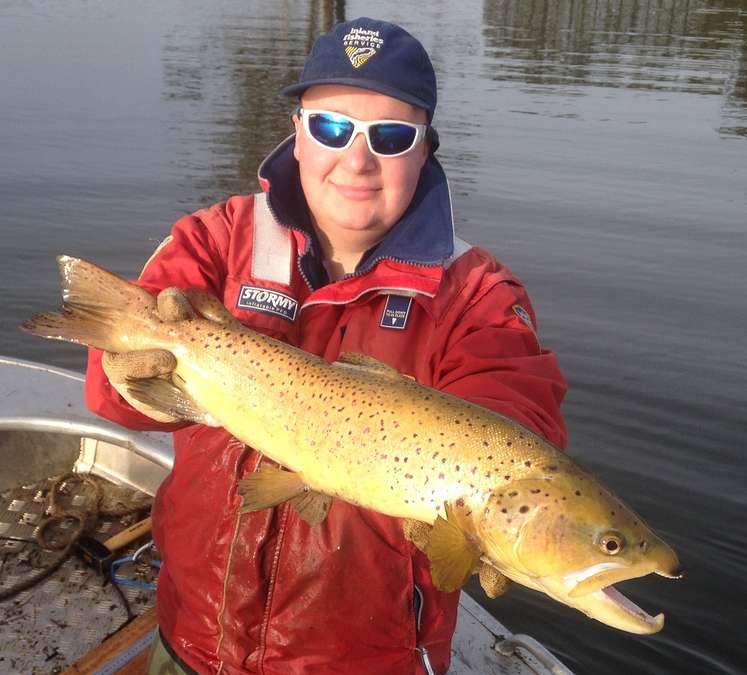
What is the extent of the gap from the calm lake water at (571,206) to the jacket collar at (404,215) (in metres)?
3.97

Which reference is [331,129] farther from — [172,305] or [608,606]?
[608,606]

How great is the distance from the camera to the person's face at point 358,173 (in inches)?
128

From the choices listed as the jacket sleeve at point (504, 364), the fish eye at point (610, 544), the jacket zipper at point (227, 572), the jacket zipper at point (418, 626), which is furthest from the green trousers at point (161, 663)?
the fish eye at point (610, 544)

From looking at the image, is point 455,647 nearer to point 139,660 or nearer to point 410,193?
point 139,660

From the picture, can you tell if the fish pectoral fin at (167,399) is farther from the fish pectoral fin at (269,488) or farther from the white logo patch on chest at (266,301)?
the white logo patch on chest at (266,301)

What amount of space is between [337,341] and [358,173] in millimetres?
669

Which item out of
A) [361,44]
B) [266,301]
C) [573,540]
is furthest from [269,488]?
[361,44]

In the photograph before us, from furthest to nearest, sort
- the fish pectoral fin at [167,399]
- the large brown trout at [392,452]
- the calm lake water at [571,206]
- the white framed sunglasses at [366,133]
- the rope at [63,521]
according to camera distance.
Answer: the calm lake water at [571,206]
the rope at [63,521]
the white framed sunglasses at [366,133]
the fish pectoral fin at [167,399]
the large brown trout at [392,452]

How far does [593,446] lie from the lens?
8.06 metres

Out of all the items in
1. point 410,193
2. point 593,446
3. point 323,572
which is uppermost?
point 410,193

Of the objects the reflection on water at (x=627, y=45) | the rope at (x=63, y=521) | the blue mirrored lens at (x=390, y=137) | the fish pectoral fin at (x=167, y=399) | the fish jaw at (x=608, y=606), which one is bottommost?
the rope at (x=63, y=521)

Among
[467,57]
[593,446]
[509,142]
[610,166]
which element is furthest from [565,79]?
[593,446]

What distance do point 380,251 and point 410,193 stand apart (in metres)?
0.29

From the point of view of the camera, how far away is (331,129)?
129 inches
